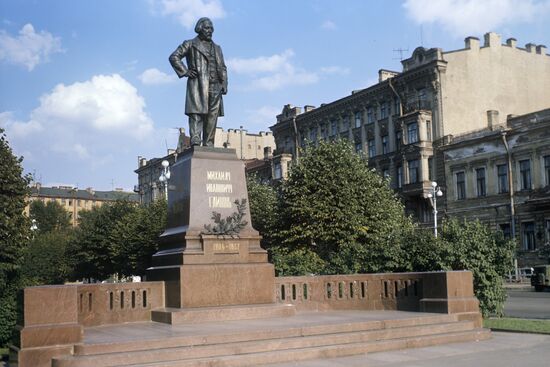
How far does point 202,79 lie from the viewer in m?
16.1

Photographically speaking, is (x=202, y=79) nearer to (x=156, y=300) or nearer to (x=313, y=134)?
(x=156, y=300)

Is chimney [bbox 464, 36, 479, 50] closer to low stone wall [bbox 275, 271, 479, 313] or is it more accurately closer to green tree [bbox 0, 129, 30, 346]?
green tree [bbox 0, 129, 30, 346]

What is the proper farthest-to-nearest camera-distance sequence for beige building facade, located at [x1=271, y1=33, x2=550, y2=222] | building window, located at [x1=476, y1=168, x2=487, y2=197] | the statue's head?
beige building facade, located at [x1=271, y1=33, x2=550, y2=222] → building window, located at [x1=476, y1=168, x2=487, y2=197] → the statue's head

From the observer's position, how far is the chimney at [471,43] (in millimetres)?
55062

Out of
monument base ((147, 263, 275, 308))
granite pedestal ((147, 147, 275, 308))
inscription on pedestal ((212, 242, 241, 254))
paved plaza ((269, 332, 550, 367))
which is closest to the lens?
→ paved plaza ((269, 332, 550, 367))

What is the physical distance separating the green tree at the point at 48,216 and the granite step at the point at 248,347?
117024 mm

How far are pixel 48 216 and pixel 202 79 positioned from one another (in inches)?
4575

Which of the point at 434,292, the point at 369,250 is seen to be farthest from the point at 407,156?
the point at 434,292

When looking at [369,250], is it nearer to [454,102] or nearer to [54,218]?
[454,102]

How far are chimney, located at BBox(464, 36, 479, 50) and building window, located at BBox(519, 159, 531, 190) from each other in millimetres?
12077

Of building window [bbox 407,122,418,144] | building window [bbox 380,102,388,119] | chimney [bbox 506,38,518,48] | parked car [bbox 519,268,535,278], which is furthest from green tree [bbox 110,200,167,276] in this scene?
chimney [bbox 506,38,518,48]

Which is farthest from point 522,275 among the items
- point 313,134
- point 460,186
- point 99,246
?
point 99,246

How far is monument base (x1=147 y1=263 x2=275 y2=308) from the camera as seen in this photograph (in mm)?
13750

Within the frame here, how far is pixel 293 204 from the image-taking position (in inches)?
1410
